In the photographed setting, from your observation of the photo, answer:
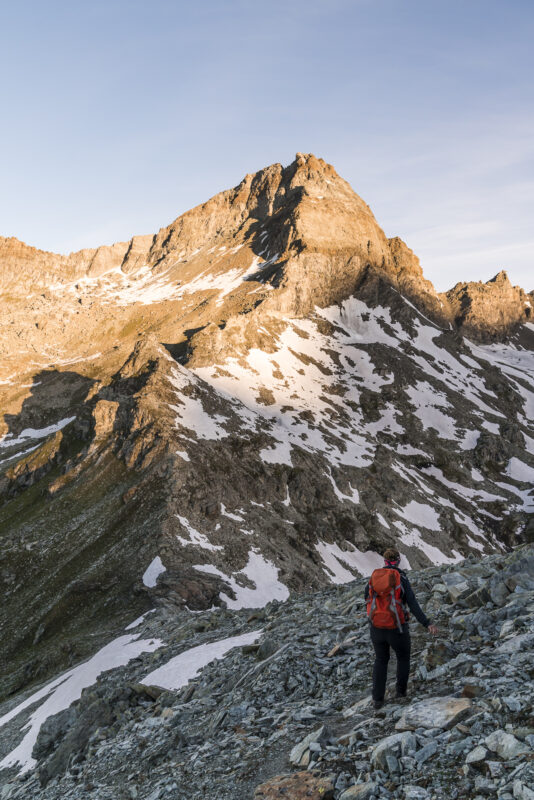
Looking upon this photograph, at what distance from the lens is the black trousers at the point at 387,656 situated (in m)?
10.7

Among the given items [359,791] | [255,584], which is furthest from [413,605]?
[255,584]

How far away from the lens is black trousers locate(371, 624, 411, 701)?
10.7m

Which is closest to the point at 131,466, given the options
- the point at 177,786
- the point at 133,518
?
the point at 133,518

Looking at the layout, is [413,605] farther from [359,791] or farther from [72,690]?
[72,690]

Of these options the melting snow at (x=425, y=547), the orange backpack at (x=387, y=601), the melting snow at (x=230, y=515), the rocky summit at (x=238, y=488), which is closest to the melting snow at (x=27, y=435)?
the rocky summit at (x=238, y=488)

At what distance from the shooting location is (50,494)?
74562mm

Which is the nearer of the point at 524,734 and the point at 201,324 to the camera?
the point at 524,734

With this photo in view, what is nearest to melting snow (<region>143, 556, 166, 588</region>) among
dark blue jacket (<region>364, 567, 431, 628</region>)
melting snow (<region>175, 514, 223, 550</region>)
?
melting snow (<region>175, 514, 223, 550</region>)

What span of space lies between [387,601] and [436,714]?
2411mm

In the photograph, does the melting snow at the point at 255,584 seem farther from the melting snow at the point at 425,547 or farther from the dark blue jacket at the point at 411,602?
the dark blue jacket at the point at 411,602

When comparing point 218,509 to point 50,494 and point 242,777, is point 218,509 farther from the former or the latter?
point 242,777

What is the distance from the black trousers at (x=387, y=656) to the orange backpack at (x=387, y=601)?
19cm

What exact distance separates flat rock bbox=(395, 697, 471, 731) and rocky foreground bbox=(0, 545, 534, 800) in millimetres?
25

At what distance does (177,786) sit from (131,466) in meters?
59.3
